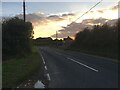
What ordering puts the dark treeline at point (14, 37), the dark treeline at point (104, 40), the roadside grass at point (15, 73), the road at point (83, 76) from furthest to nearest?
the dark treeline at point (104, 40) < the dark treeline at point (14, 37) < the roadside grass at point (15, 73) < the road at point (83, 76)

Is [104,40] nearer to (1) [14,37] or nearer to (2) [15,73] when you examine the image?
(1) [14,37]

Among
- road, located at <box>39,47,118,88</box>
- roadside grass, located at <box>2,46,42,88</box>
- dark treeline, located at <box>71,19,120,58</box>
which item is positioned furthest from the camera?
dark treeline, located at <box>71,19,120,58</box>

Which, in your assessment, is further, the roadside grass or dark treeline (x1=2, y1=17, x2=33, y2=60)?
dark treeline (x1=2, y1=17, x2=33, y2=60)

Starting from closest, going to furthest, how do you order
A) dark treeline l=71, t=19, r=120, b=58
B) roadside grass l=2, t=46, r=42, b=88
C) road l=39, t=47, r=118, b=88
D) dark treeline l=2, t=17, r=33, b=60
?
road l=39, t=47, r=118, b=88
roadside grass l=2, t=46, r=42, b=88
dark treeline l=2, t=17, r=33, b=60
dark treeline l=71, t=19, r=120, b=58

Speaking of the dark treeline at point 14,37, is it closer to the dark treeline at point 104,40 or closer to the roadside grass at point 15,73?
the dark treeline at point 104,40

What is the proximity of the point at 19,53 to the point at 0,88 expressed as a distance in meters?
32.5

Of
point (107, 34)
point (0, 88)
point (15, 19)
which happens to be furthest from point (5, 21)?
point (0, 88)

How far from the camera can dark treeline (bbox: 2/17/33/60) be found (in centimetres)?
4347

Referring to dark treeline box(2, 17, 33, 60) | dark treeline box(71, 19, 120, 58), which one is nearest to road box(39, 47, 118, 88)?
dark treeline box(2, 17, 33, 60)

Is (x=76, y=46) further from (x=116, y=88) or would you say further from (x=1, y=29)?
(x=116, y=88)

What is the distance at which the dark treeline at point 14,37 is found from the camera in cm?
4347

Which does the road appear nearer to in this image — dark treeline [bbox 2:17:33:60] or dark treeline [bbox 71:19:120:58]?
dark treeline [bbox 2:17:33:60]

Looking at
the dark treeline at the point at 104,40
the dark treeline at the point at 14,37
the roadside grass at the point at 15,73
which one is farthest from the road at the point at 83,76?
the dark treeline at the point at 104,40

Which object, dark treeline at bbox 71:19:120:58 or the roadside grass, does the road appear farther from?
dark treeline at bbox 71:19:120:58
